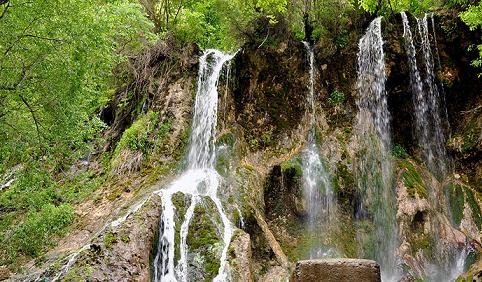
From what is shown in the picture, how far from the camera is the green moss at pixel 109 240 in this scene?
30.2 feet

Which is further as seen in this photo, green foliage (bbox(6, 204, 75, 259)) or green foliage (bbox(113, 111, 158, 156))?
green foliage (bbox(113, 111, 158, 156))

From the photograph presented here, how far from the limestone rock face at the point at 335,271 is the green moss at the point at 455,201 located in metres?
10.2

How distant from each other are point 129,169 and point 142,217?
3296 millimetres

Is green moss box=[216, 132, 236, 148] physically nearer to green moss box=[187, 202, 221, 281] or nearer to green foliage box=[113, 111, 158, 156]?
green foliage box=[113, 111, 158, 156]

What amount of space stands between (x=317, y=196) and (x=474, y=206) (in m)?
4.14

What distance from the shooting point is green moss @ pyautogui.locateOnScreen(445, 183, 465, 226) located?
12492 millimetres

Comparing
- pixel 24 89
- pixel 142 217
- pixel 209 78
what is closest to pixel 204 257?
pixel 142 217

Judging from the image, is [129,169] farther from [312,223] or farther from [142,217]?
[312,223]

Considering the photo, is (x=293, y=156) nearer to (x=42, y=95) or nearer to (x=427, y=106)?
(x=427, y=106)

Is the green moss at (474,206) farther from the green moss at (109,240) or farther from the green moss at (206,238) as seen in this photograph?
the green moss at (109,240)

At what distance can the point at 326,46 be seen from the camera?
15.5m

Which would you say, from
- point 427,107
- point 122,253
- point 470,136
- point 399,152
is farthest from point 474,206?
point 122,253

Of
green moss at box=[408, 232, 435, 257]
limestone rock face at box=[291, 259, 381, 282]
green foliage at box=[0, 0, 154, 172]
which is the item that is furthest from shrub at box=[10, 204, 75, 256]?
green moss at box=[408, 232, 435, 257]

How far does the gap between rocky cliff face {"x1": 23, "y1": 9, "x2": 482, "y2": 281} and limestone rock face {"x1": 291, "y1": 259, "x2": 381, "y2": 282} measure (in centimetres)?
626
